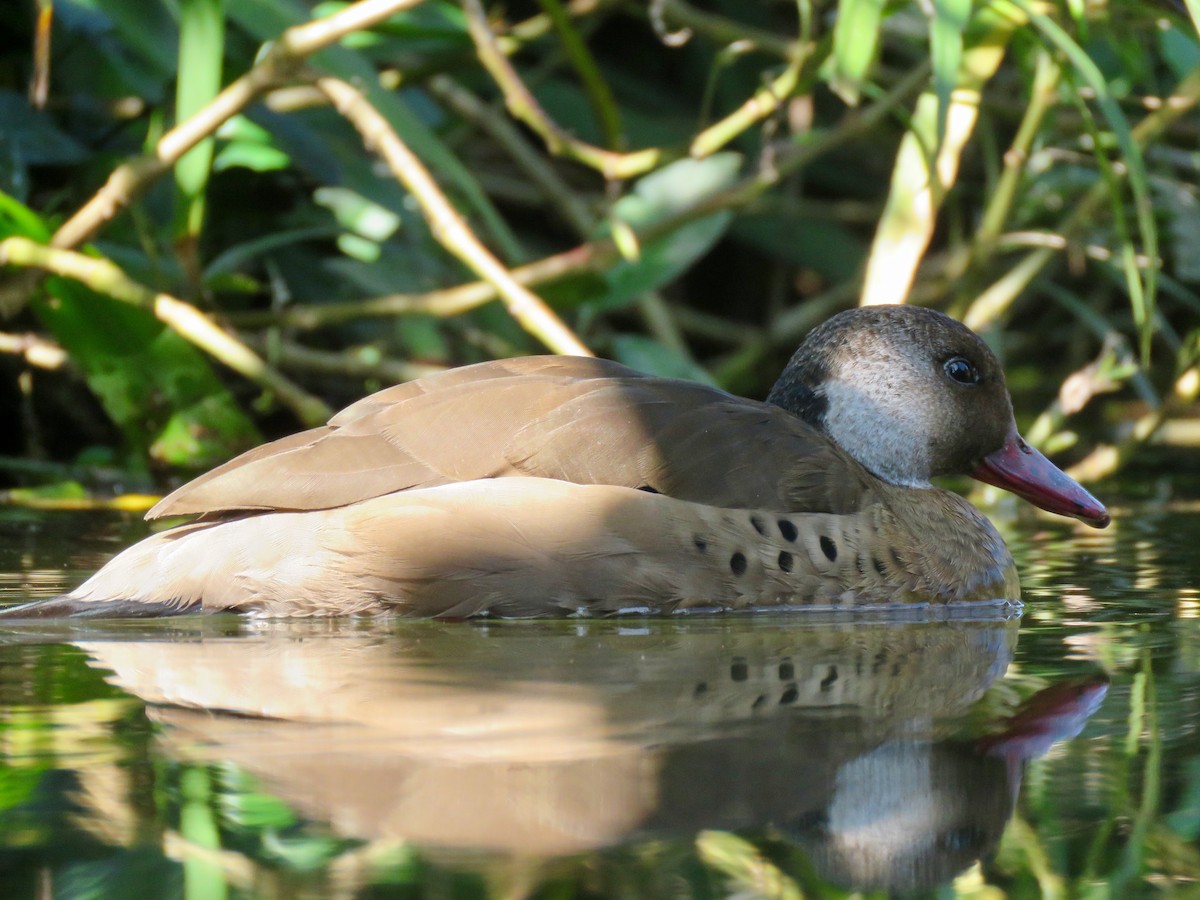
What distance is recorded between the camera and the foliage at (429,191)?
17.2ft

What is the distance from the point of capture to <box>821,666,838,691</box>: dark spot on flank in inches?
118

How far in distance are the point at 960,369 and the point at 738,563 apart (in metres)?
1.18

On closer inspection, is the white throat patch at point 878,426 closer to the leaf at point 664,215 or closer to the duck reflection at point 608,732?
the duck reflection at point 608,732

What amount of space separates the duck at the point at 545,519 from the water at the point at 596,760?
13 centimetres

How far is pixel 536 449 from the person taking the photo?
3.99 m

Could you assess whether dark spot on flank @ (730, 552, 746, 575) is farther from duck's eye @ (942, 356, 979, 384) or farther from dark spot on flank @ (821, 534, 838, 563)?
duck's eye @ (942, 356, 979, 384)

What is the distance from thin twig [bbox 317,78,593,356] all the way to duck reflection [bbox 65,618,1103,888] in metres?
1.80

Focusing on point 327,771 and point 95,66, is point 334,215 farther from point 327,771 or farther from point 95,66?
point 327,771

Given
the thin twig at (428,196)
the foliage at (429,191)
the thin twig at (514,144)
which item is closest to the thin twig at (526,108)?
the foliage at (429,191)

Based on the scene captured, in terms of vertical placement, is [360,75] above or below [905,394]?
above

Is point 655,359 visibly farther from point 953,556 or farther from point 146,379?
point 953,556

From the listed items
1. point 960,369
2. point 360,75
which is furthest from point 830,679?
point 360,75

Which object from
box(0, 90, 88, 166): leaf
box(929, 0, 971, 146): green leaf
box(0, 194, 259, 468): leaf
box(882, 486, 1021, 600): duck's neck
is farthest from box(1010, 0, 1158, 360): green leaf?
box(0, 90, 88, 166): leaf

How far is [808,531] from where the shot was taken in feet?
13.4
